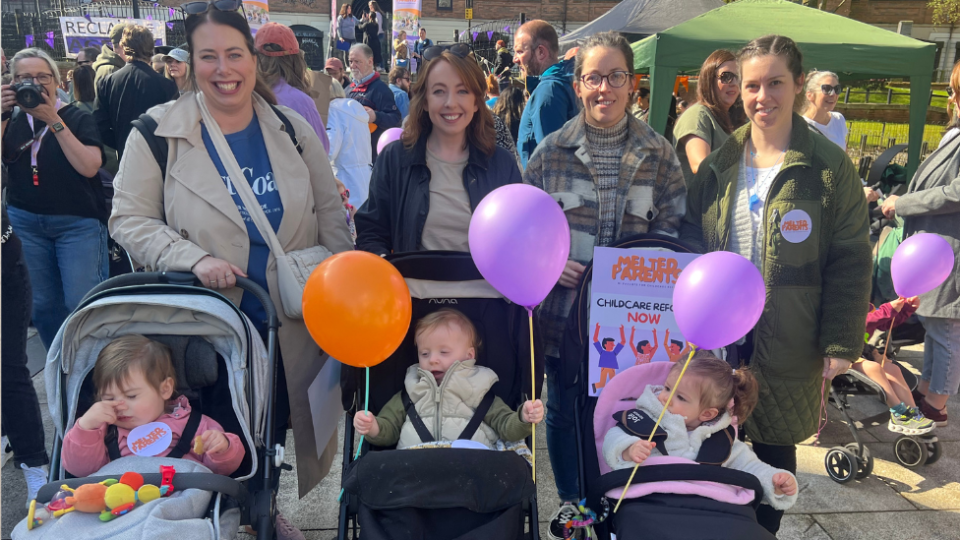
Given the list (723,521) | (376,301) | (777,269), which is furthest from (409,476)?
(777,269)

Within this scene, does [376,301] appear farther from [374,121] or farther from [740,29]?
[740,29]

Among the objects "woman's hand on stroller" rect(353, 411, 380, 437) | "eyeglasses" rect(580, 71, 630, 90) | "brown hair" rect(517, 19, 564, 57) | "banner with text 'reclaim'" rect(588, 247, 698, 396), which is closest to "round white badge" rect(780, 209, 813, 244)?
"banner with text 'reclaim'" rect(588, 247, 698, 396)

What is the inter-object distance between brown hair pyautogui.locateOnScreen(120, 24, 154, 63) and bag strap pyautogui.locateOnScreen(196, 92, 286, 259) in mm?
3010

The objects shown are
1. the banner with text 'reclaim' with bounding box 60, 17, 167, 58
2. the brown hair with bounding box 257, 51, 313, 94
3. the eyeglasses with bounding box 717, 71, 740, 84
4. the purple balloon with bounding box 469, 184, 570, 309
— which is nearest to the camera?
the purple balloon with bounding box 469, 184, 570, 309

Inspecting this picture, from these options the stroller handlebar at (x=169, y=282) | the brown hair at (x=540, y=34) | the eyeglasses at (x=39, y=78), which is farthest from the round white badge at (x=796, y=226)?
the eyeglasses at (x=39, y=78)

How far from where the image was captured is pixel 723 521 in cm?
169

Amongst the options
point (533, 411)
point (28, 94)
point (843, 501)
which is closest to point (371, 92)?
point (28, 94)

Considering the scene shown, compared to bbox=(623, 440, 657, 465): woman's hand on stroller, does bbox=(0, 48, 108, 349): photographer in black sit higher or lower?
higher

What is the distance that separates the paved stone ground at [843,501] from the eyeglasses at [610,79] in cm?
207

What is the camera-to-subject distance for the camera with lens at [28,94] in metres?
3.03

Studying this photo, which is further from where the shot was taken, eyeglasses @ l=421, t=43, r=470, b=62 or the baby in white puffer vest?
eyeglasses @ l=421, t=43, r=470, b=62

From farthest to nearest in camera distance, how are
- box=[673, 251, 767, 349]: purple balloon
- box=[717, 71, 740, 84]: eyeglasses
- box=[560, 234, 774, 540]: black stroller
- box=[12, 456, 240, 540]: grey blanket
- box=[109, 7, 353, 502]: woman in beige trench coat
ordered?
box=[717, 71, 740, 84]: eyeglasses, box=[109, 7, 353, 502]: woman in beige trench coat, box=[673, 251, 767, 349]: purple balloon, box=[560, 234, 774, 540]: black stroller, box=[12, 456, 240, 540]: grey blanket

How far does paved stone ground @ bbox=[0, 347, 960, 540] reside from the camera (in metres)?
2.88

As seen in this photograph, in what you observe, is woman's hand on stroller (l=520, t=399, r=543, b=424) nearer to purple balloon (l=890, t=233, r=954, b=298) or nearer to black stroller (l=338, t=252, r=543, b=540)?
black stroller (l=338, t=252, r=543, b=540)
